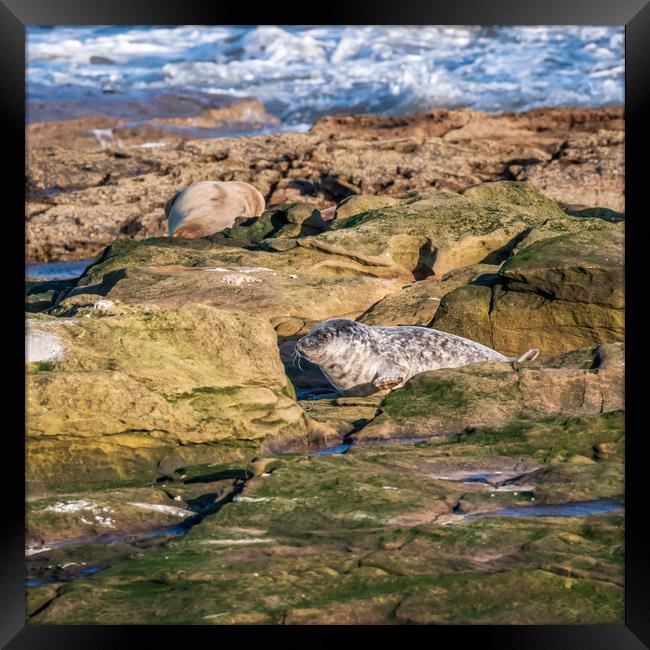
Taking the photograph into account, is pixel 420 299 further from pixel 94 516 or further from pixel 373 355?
pixel 94 516

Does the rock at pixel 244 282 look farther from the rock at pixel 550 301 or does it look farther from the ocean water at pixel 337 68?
the ocean water at pixel 337 68

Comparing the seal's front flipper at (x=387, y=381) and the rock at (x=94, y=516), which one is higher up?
the seal's front flipper at (x=387, y=381)

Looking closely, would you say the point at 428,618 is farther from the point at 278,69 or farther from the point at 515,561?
the point at 278,69

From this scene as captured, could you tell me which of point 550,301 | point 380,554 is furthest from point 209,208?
point 380,554

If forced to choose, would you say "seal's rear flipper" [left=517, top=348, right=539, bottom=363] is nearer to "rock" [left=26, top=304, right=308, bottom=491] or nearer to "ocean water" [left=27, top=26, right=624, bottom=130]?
"rock" [left=26, top=304, right=308, bottom=491]

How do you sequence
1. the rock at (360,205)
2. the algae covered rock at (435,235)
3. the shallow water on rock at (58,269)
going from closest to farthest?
1. the algae covered rock at (435,235)
2. the rock at (360,205)
3. the shallow water on rock at (58,269)

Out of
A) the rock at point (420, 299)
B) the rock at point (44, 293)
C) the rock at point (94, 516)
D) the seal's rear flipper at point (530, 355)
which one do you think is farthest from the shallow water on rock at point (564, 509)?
the rock at point (44, 293)

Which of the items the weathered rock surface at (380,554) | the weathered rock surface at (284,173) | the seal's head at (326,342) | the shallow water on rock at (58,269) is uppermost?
the weathered rock surface at (284,173)
